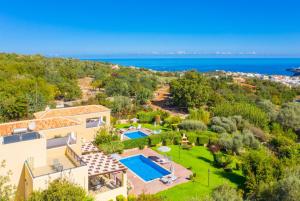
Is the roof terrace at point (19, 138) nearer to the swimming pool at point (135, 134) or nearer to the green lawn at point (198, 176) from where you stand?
the green lawn at point (198, 176)

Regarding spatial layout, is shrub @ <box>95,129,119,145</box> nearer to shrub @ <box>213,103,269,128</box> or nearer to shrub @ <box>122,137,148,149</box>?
shrub @ <box>122,137,148,149</box>

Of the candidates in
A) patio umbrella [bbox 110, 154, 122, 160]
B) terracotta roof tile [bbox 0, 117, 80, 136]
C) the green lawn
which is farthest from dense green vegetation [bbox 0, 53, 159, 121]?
the green lawn

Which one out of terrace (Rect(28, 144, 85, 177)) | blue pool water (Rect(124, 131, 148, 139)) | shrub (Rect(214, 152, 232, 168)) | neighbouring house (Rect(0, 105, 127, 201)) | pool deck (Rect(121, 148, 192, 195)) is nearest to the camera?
neighbouring house (Rect(0, 105, 127, 201))

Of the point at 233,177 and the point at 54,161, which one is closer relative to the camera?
the point at 54,161

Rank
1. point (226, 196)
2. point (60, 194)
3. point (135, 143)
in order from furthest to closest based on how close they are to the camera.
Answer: point (135, 143)
point (226, 196)
point (60, 194)

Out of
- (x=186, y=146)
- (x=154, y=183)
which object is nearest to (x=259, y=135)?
(x=186, y=146)

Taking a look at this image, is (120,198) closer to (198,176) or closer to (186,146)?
Answer: (198,176)

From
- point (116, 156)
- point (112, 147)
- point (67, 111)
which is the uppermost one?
point (67, 111)

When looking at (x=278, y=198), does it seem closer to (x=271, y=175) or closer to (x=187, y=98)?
(x=271, y=175)
